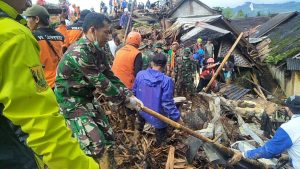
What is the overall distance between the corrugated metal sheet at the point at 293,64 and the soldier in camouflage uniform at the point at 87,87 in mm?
13940

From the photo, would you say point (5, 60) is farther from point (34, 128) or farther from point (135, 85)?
point (135, 85)

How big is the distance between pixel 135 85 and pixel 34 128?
4234 mm

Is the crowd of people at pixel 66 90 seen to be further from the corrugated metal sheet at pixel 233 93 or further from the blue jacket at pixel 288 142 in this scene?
the corrugated metal sheet at pixel 233 93

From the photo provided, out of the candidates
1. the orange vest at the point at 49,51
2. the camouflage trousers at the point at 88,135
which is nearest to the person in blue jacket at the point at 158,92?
the orange vest at the point at 49,51

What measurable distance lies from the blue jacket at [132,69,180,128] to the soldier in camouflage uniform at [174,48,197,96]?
19.4ft

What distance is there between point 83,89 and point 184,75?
7.87 meters

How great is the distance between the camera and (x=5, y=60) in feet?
4.38

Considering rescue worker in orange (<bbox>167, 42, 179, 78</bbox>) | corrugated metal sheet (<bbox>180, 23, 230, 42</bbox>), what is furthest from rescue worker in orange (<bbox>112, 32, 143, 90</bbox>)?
corrugated metal sheet (<bbox>180, 23, 230, 42</bbox>)

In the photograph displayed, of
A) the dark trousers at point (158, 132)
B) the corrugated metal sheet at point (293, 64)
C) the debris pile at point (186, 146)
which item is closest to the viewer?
the debris pile at point (186, 146)

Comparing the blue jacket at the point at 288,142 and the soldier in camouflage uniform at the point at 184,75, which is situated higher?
the blue jacket at the point at 288,142

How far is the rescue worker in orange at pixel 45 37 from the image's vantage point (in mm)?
4809

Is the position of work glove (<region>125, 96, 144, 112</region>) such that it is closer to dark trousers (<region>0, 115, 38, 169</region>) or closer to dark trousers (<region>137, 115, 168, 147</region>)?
dark trousers (<region>137, 115, 168, 147</region>)

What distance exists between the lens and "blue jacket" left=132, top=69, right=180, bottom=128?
509cm

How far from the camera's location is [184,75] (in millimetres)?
11352
